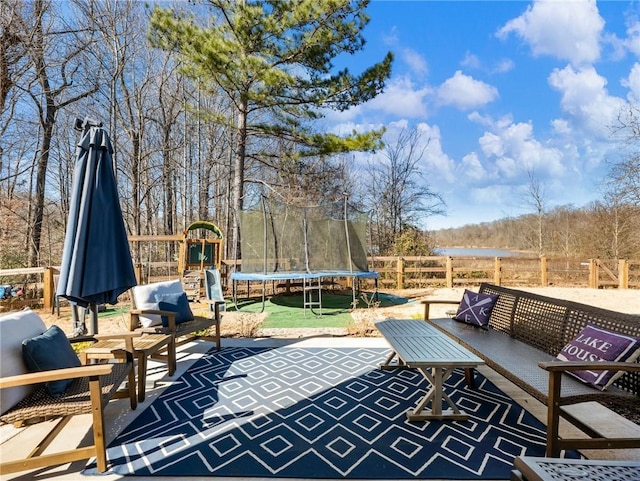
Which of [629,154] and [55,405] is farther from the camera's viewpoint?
[629,154]

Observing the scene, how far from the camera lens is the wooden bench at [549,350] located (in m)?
1.88

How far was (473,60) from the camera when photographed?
39.2 feet

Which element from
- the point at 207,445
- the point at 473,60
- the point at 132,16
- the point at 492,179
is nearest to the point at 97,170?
the point at 207,445

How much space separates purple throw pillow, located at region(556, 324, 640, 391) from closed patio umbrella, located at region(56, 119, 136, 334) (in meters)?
3.33

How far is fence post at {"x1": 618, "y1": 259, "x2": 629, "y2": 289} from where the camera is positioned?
10188mm

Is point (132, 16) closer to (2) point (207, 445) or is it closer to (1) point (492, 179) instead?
(2) point (207, 445)

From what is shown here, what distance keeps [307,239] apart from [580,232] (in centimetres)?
1290

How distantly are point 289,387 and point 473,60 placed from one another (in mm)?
13091

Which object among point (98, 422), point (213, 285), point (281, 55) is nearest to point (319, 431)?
point (98, 422)

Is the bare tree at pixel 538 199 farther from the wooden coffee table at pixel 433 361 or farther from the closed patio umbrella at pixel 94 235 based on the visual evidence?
the closed patio umbrella at pixel 94 235

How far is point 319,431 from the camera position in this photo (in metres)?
2.37

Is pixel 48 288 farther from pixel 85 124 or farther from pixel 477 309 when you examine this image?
pixel 477 309

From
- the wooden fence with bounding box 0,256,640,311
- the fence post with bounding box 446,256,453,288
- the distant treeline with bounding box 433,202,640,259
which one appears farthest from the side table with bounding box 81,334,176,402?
the distant treeline with bounding box 433,202,640,259

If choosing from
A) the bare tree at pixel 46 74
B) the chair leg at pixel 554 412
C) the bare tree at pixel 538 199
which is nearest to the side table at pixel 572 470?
the chair leg at pixel 554 412
